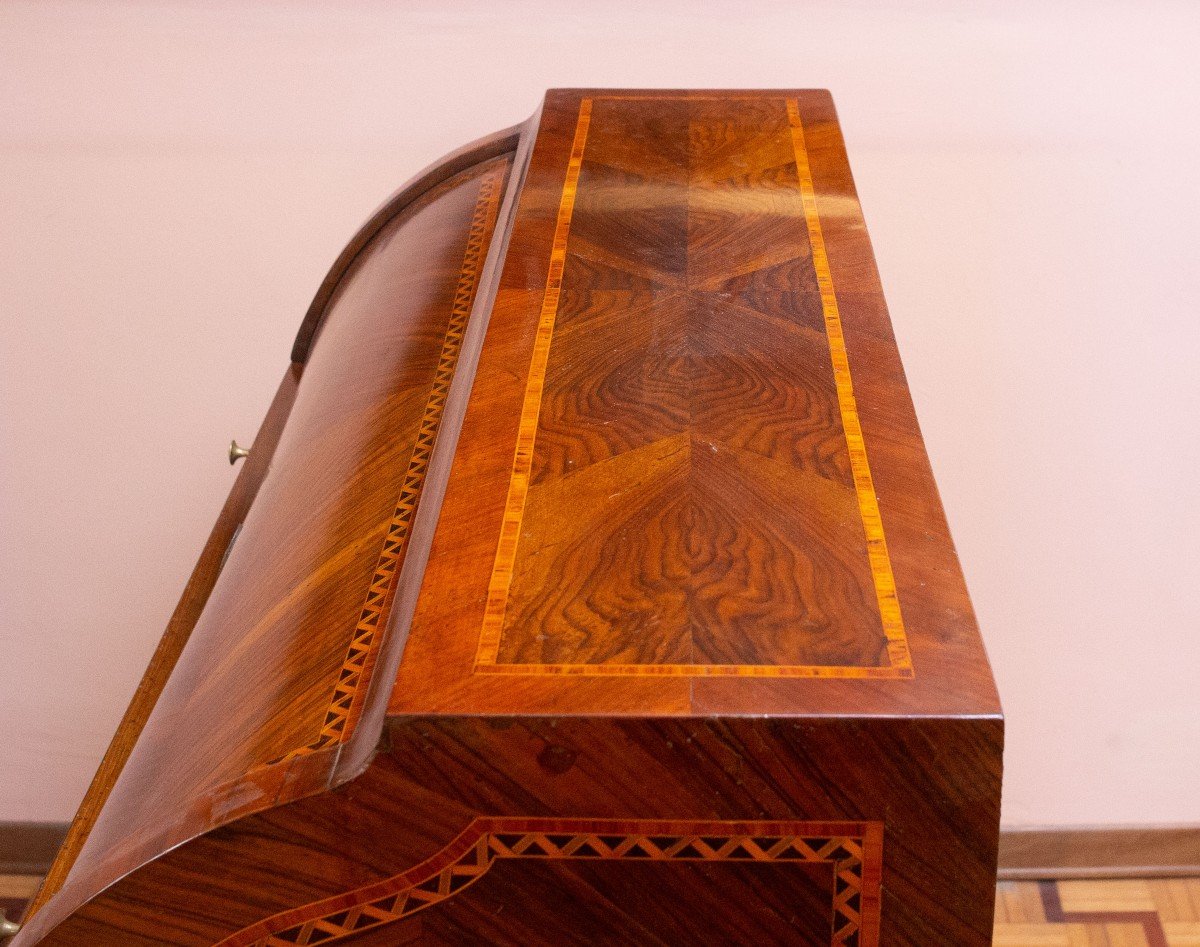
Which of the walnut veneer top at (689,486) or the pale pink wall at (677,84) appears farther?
the pale pink wall at (677,84)

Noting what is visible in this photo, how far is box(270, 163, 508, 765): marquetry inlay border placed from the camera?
3.40 ft

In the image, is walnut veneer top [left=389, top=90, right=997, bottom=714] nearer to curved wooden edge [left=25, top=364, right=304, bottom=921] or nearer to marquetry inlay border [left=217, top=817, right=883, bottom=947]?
marquetry inlay border [left=217, top=817, right=883, bottom=947]

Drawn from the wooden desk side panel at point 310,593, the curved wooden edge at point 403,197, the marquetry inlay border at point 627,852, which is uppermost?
the curved wooden edge at point 403,197

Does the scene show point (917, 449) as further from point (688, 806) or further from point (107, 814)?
point (107, 814)

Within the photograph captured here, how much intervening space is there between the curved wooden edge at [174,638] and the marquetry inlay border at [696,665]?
78 cm

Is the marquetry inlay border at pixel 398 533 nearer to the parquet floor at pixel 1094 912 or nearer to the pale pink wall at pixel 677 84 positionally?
the pale pink wall at pixel 677 84

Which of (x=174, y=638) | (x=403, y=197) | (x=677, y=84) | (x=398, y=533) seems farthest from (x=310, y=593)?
(x=677, y=84)

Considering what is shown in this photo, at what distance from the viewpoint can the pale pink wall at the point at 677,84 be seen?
2.36 m

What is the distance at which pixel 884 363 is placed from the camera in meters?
1.32

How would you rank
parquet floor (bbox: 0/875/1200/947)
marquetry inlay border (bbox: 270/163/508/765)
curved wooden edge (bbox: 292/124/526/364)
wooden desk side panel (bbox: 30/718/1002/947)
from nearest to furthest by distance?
wooden desk side panel (bbox: 30/718/1002/947)
marquetry inlay border (bbox: 270/163/508/765)
parquet floor (bbox: 0/875/1200/947)
curved wooden edge (bbox: 292/124/526/364)

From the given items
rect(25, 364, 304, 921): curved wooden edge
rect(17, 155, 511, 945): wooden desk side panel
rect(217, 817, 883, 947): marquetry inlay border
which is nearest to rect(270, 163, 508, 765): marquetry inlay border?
rect(17, 155, 511, 945): wooden desk side panel

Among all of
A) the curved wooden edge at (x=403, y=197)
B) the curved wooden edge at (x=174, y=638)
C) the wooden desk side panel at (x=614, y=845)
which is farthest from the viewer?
the curved wooden edge at (x=403, y=197)

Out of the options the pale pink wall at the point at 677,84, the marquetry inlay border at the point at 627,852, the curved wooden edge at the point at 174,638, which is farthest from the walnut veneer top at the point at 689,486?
the pale pink wall at the point at 677,84

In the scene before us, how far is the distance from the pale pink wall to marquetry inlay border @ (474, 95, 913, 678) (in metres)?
1.14
